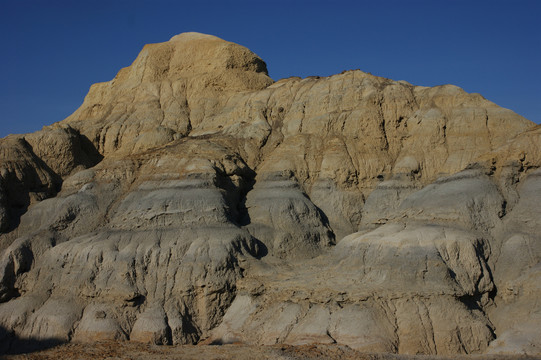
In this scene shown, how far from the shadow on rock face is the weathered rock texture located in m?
0.26

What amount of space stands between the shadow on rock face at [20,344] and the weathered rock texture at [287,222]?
26 cm

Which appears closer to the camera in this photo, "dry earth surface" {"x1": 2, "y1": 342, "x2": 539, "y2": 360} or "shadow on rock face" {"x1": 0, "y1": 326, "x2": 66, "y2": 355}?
"dry earth surface" {"x1": 2, "y1": 342, "x2": 539, "y2": 360}

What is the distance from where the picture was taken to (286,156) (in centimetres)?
3656

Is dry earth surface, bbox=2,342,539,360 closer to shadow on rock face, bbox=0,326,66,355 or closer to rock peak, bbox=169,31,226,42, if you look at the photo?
shadow on rock face, bbox=0,326,66,355

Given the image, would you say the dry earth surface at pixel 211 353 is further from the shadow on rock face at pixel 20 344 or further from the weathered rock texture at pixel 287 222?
the weathered rock texture at pixel 287 222

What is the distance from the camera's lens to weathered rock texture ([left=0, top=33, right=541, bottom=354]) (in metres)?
24.4

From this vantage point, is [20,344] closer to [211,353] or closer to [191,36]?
[211,353]

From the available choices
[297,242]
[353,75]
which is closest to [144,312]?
[297,242]

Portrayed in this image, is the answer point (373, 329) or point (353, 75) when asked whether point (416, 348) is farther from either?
point (353, 75)

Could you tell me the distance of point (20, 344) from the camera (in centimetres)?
2755

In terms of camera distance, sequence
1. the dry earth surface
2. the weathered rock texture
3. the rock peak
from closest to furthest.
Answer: the dry earth surface < the weathered rock texture < the rock peak

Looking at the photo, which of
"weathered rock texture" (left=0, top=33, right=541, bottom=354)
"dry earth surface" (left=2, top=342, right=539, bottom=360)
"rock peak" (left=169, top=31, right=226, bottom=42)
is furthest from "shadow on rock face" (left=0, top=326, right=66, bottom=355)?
"rock peak" (left=169, top=31, right=226, bottom=42)

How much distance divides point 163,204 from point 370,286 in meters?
12.8

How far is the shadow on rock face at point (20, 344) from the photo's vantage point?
26767 mm
